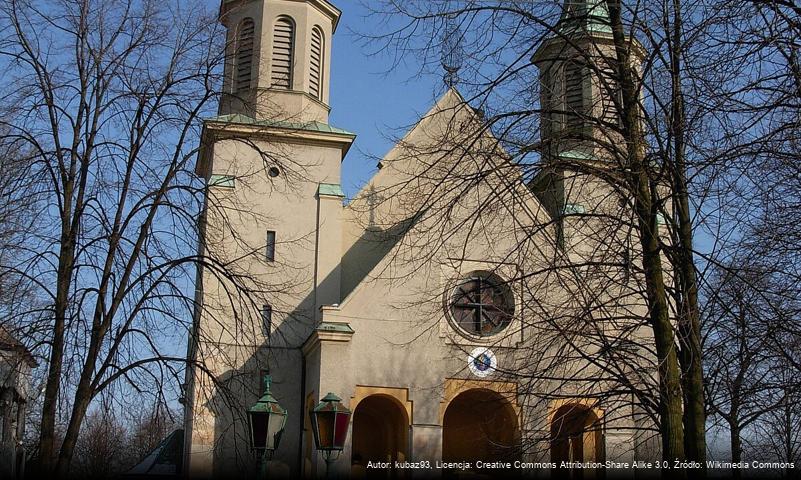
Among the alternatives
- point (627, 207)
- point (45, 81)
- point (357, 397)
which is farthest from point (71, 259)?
point (357, 397)

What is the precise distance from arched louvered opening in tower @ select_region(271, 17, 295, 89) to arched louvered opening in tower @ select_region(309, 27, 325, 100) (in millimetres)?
672

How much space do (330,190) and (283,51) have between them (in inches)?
178

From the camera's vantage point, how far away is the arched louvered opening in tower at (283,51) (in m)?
27.9

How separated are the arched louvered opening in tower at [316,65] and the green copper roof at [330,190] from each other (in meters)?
2.77

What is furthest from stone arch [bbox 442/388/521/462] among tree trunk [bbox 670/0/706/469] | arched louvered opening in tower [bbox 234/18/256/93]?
tree trunk [bbox 670/0/706/469]

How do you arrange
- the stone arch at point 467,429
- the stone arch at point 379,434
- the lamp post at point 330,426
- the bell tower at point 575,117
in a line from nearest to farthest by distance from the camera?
the bell tower at point 575,117 → the lamp post at point 330,426 → the stone arch at point 379,434 → the stone arch at point 467,429

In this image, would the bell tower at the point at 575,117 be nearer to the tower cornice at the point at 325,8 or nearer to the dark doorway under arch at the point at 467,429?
the dark doorway under arch at the point at 467,429

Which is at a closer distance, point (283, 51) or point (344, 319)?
point (344, 319)

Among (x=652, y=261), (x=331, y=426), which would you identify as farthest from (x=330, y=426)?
(x=652, y=261)

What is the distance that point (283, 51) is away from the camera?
28.3 m

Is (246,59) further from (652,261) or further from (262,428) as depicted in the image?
(652,261)

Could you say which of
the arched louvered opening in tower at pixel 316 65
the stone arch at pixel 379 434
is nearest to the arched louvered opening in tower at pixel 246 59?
the arched louvered opening in tower at pixel 316 65

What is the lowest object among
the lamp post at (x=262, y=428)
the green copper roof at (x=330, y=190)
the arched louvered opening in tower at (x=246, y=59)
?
the lamp post at (x=262, y=428)

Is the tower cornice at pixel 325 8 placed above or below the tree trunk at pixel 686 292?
above
